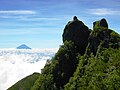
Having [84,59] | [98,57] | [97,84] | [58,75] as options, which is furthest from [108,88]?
[58,75]

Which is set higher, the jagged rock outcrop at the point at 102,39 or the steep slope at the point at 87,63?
the jagged rock outcrop at the point at 102,39

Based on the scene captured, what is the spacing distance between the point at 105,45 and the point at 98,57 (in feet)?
33.4

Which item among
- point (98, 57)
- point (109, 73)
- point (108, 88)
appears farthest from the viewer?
point (98, 57)

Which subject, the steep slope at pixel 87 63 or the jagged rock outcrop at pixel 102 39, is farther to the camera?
the jagged rock outcrop at pixel 102 39

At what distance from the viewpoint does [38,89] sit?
638 feet

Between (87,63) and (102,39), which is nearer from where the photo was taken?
(102,39)

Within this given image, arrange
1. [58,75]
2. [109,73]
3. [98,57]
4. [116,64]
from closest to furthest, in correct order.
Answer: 1. [109,73]
2. [116,64]
3. [98,57]
4. [58,75]

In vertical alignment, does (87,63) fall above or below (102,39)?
below

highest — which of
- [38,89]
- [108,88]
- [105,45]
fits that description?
[105,45]

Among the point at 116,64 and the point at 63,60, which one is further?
the point at 63,60

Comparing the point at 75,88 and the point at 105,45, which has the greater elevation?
the point at 105,45

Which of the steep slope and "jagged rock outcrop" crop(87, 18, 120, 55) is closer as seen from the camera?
the steep slope

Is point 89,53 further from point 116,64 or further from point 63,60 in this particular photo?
point 116,64

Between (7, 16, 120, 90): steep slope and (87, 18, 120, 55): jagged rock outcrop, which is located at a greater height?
(87, 18, 120, 55): jagged rock outcrop
